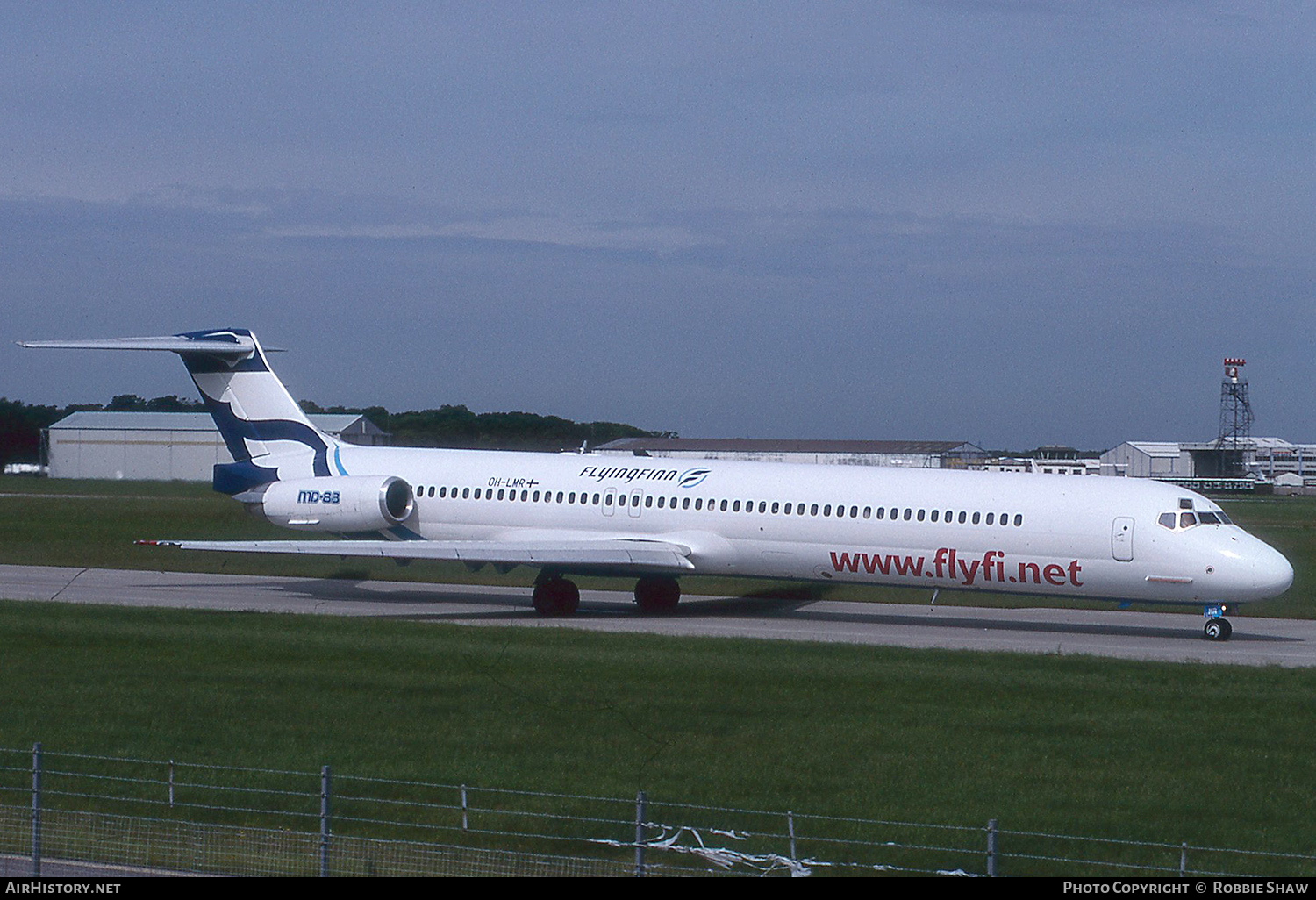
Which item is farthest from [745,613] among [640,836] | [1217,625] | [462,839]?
[640,836]

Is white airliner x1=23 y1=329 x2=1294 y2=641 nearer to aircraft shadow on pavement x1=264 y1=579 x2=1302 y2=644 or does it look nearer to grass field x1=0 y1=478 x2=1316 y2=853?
aircraft shadow on pavement x1=264 y1=579 x2=1302 y2=644

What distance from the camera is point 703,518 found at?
2884cm

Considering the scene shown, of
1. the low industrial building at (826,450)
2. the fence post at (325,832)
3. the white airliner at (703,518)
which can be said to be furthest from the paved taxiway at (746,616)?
the low industrial building at (826,450)

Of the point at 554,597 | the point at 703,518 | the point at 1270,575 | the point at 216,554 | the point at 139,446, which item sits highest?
the point at 139,446

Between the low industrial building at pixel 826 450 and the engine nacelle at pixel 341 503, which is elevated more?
the low industrial building at pixel 826 450

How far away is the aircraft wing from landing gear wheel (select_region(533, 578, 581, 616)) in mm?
469

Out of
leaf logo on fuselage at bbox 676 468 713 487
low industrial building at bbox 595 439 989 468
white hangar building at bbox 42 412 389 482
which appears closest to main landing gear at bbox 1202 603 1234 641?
leaf logo on fuselage at bbox 676 468 713 487

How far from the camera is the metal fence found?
10.4 m

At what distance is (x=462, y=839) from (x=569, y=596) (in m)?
17.4

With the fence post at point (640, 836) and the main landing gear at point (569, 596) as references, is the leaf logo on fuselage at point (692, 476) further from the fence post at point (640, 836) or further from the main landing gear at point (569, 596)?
the fence post at point (640, 836)

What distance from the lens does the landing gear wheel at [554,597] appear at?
2905 cm

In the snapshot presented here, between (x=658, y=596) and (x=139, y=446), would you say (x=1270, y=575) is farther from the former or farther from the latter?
(x=139, y=446)

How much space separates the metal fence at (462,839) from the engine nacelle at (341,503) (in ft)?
56.0
